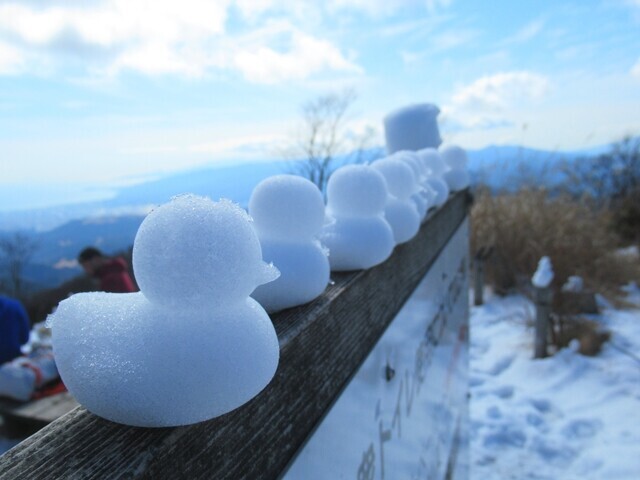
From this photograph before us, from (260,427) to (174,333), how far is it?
230mm

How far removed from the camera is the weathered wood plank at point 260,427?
1.69 feet

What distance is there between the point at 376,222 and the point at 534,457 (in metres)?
3.07

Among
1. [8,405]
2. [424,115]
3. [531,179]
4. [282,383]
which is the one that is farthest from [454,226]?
[531,179]

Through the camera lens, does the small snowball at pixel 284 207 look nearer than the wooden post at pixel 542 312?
Yes

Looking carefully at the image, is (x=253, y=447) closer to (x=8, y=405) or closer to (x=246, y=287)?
(x=246, y=287)

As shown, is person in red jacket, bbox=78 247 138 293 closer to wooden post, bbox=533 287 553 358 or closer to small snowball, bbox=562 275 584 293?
wooden post, bbox=533 287 553 358

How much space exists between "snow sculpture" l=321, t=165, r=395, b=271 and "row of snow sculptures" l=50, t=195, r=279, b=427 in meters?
0.61

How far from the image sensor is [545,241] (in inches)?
281

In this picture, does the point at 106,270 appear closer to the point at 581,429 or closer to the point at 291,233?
the point at 291,233

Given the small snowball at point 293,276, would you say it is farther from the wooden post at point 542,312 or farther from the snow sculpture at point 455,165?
the wooden post at point 542,312

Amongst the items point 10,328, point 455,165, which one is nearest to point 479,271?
point 455,165

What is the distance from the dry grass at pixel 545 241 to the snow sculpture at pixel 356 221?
6.38 m

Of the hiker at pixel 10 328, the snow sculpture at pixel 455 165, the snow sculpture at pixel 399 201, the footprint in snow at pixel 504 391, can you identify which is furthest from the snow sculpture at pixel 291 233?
the footprint in snow at pixel 504 391

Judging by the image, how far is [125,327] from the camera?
23.8 inches
